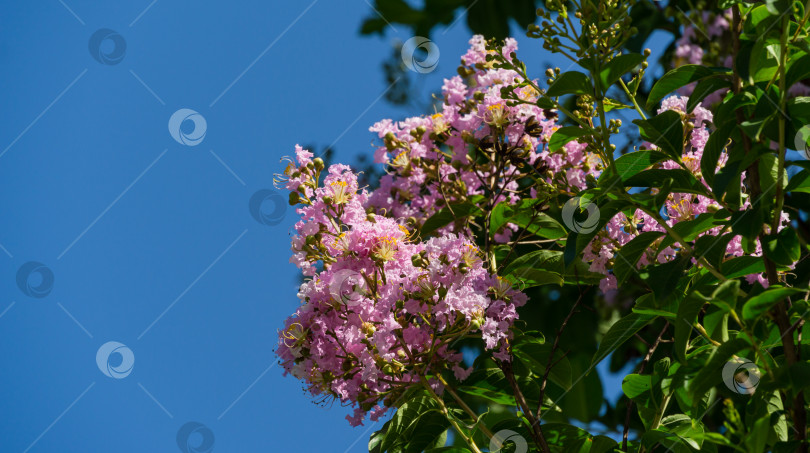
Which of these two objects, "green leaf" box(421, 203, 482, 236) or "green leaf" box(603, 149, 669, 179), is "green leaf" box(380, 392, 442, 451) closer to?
"green leaf" box(421, 203, 482, 236)

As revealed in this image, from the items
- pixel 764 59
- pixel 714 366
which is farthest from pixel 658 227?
pixel 714 366

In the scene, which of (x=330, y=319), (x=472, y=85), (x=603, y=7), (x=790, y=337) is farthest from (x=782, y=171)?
(x=472, y=85)

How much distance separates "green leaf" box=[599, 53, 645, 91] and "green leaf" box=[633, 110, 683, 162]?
9cm

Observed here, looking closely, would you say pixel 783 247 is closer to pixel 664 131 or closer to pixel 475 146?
pixel 664 131

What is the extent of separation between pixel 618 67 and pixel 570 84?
0.09 m

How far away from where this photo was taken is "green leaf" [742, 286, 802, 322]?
1.08 metres

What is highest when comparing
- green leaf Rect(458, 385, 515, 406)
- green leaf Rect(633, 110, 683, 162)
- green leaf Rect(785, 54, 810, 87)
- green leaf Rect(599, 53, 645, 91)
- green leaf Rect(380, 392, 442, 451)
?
green leaf Rect(785, 54, 810, 87)

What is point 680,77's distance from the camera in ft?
4.74

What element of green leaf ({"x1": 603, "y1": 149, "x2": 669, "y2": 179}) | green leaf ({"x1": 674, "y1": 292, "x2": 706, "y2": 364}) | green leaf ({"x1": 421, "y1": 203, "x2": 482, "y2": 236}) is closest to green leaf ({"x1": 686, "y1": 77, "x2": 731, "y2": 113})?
green leaf ({"x1": 603, "y1": 149, "x2": 669, "y2": 179})

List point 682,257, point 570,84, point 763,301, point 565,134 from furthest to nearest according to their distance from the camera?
1. point 565,134
2. point 570,84
3. point 682,257
4. point 763,301

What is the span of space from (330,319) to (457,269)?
31 centimetres

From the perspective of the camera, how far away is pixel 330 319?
166 centimetres

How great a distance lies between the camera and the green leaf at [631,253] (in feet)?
4.72

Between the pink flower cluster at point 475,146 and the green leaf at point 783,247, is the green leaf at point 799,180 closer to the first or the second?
the green leaf at point 783,247
